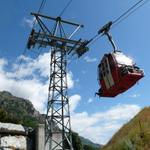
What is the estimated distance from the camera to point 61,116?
21.1 metres

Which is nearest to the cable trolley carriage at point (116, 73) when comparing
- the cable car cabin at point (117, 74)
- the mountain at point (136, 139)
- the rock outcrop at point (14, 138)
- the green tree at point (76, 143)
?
the cable car cabin at point (117, 74)

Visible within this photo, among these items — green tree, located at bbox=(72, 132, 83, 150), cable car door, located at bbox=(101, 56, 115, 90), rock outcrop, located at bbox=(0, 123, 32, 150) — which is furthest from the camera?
green tree, located at bbox=(72, 132, 83, 150)

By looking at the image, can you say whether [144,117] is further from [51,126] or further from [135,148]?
[51,126]

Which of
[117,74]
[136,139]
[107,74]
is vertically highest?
[107,74]

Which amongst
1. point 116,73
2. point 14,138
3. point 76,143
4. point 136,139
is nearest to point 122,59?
point 116,73

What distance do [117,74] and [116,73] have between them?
77 mm

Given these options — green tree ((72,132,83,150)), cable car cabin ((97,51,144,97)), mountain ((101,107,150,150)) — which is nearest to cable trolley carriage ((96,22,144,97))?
cable car cabin ((97,51,144,97))

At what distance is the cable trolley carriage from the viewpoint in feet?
49.2

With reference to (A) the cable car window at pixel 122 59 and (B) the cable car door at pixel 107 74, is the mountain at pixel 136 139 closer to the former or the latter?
(B) the cable car door at pixel 107 74

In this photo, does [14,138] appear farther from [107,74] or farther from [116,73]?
[116,73]

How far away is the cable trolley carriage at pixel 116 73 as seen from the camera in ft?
49.2

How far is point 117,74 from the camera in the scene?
15242 mm

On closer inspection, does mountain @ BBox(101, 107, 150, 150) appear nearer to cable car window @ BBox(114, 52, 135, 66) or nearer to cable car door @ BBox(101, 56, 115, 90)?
cable car door @ BBox(101, 56, 115, 90)

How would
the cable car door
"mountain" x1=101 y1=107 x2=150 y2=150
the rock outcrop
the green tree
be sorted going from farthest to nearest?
1. the green tree
2. "mountain" x1=101 y1=107 x2=150 y2=150
3. the rock outcrop
4. the cable car door
